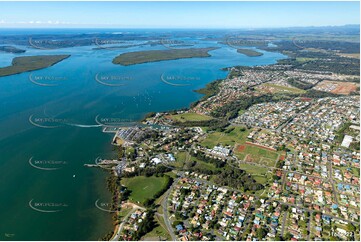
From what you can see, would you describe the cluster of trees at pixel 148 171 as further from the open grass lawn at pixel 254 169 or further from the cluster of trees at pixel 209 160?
the open grass lawn at pixel 254 169

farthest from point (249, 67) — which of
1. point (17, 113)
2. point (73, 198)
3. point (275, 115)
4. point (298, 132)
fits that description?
point (73, 198)

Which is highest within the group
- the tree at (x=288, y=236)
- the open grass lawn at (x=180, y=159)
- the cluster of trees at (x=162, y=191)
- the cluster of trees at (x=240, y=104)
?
the cluster of trees at (x=240, y=104)

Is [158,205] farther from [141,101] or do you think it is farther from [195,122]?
[141,101]

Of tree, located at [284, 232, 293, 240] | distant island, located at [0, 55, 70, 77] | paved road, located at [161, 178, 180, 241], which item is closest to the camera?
tree, located at [284, 232, 293, 240]

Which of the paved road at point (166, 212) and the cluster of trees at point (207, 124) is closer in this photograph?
the paved road at point (166, 212)

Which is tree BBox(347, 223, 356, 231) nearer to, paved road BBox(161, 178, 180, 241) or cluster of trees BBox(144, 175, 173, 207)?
paved road BBox(161, 178, 180, 241)

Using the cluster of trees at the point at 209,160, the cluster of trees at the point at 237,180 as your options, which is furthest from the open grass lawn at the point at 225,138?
the cluster of trees at the point at 237,180

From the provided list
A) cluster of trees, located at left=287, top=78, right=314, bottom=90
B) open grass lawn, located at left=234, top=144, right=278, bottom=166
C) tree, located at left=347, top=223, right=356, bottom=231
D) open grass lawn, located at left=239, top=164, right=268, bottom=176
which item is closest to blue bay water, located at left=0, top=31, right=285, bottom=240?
open grass lawn, located at left=239, top=164, right=268, bottom=176
